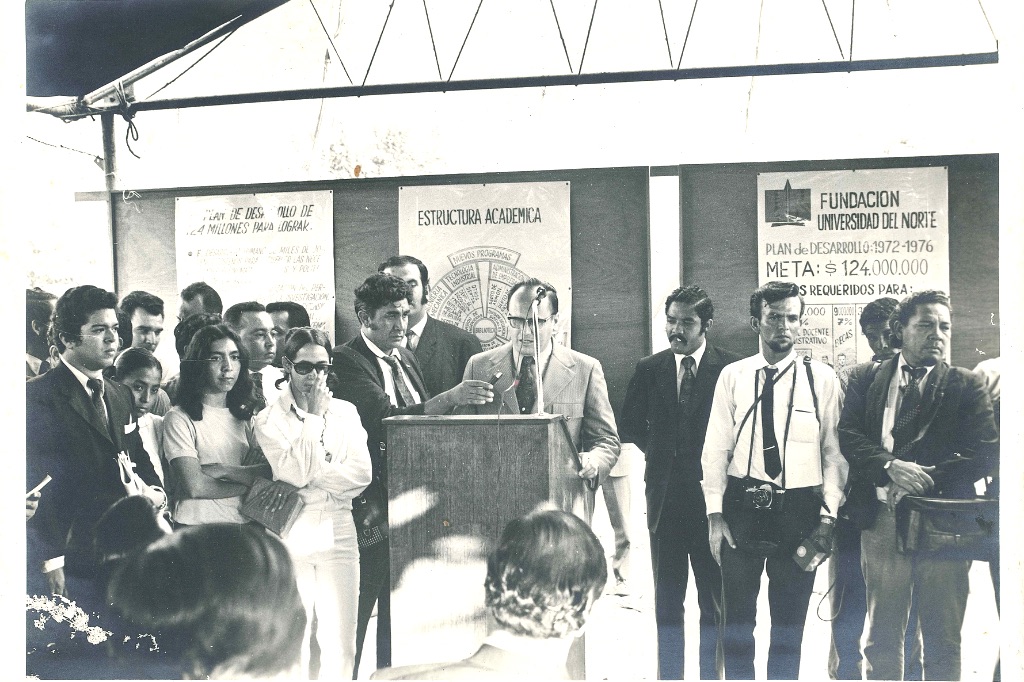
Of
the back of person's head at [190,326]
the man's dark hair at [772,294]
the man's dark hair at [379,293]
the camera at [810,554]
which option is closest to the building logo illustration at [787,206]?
the man's dark hair at [772,294]

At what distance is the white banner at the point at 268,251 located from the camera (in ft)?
17.0

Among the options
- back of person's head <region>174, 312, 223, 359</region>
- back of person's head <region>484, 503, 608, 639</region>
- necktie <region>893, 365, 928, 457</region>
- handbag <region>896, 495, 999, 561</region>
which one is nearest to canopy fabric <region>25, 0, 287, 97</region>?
back of person's head <region>174, 312, 223, 359</region>

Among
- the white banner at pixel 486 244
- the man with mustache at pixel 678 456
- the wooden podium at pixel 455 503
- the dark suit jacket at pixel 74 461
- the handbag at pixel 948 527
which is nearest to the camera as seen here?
the wooden podium at pixel 455 503

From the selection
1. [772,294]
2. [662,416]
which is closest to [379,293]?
[662,416]

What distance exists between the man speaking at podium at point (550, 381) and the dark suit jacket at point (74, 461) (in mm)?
1954

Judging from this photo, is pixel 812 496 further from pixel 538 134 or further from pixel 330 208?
pixel 330 208

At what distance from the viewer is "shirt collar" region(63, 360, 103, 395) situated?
522cm

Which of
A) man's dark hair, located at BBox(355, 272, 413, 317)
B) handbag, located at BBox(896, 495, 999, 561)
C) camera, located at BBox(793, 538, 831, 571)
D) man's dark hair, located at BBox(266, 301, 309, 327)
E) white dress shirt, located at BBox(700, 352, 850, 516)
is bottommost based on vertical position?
camera, located at BBox(793, 538, 831, 571)

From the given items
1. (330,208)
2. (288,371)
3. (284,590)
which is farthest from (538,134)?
(284,590)

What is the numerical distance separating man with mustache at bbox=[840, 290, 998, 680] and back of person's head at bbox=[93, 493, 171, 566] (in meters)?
3.79

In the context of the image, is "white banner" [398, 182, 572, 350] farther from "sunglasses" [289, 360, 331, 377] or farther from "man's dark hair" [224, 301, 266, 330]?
"man's dark hair" [224, 301, 266, 330]

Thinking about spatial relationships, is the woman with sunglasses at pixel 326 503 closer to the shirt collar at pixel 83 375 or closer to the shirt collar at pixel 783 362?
the shirt collar at pixel 83 375

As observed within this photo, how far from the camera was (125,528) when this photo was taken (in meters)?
5.14

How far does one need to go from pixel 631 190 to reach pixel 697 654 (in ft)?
8.27
